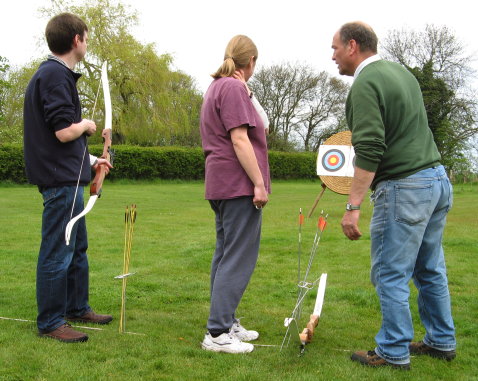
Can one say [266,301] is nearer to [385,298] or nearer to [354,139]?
[385,298]

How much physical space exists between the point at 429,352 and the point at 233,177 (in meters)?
1.49

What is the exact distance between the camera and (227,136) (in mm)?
3070

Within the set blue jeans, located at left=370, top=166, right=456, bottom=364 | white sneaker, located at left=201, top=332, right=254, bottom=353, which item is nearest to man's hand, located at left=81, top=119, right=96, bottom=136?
white sneaker, located at left=201, top=332, right=254, bottom=353

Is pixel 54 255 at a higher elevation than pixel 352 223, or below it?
below

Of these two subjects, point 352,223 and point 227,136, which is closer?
point 352,223

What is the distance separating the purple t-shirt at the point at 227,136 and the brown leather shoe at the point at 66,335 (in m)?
1.10

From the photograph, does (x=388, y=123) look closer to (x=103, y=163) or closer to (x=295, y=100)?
(x=103, y=163)

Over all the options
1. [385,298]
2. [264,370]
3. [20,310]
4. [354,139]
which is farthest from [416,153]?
[20,310]

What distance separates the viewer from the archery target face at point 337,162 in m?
7.91

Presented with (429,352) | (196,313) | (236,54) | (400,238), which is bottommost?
(196,313)

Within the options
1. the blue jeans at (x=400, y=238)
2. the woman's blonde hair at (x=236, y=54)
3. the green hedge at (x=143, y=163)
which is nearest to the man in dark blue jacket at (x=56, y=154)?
the woman's blonde hair at (x=236, y=54)

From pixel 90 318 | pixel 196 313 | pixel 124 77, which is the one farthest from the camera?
pixel 124 77

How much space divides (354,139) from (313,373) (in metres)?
1.21

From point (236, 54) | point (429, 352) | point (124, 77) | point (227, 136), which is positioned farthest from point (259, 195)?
point (124, 77)
